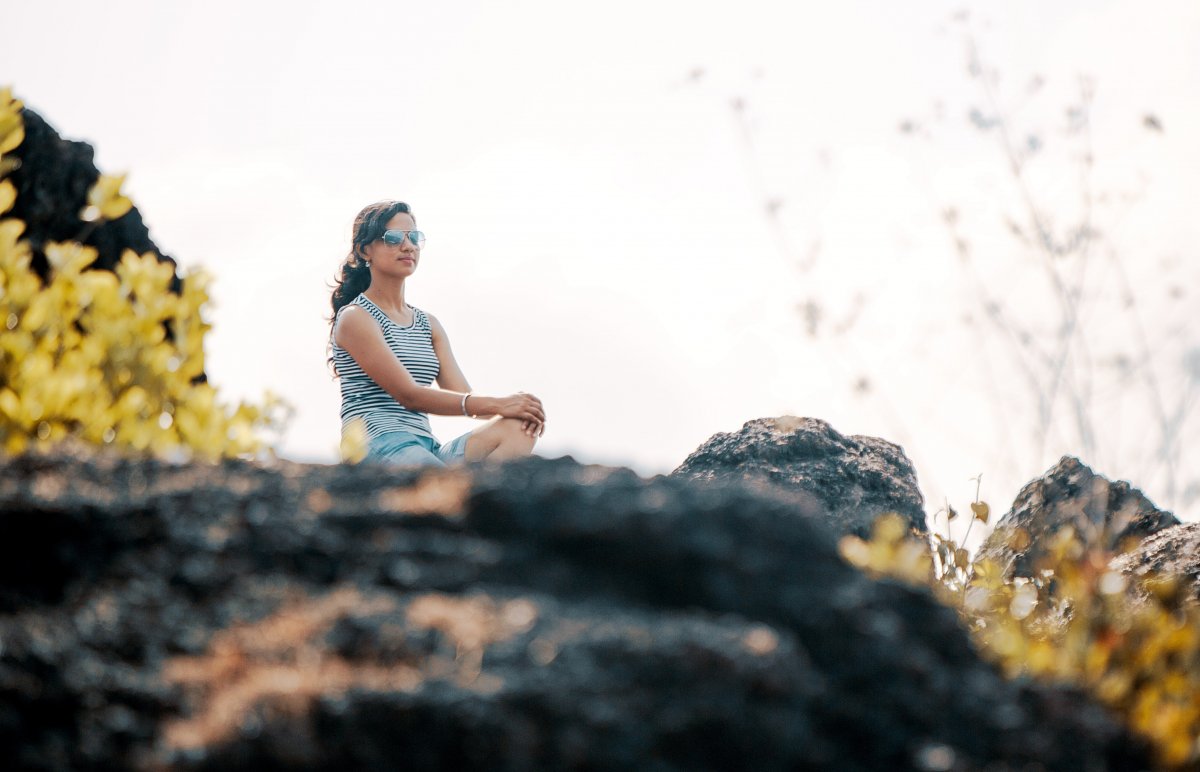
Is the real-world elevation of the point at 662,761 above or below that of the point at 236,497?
below

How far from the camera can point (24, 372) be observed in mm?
3090

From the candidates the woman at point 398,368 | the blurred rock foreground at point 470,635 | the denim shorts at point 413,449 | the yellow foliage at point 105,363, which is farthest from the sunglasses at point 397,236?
the blurred rock foreground at point 470,635

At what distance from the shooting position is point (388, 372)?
6453 mm

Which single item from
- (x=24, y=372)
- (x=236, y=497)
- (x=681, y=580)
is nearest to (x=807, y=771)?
(x=681, y=580)

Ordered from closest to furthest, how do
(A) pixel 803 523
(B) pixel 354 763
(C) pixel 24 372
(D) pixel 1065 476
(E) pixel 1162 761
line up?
(B) pixel 354 763
(E) pixel 1162 761
(A) pixel 803 523
(C) pixel 24 372
(D) pixel 1065 476

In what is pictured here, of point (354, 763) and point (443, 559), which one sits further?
point (443, 559)

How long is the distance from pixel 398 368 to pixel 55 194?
92.4 inches

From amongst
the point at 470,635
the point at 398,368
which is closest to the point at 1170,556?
the point at 398,368

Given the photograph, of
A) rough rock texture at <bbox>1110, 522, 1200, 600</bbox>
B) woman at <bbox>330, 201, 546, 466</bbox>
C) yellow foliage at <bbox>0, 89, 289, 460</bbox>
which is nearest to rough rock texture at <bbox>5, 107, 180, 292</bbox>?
yellow foliage at <bbox>0, 89, 289, 460</bbox>

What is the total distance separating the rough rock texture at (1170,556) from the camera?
17.1 ft

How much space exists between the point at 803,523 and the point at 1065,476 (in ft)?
13.9

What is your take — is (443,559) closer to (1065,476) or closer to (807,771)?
(807,771)

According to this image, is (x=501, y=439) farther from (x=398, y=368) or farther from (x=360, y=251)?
(x=360, y=251)

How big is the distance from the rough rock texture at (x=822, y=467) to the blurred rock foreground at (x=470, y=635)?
311 centimetres
